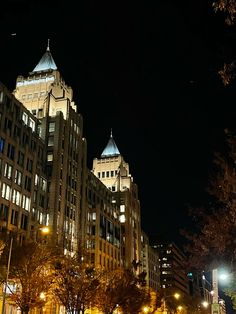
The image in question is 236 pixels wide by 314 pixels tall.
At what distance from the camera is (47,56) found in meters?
111

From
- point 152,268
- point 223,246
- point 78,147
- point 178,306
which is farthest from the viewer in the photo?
point 152,268

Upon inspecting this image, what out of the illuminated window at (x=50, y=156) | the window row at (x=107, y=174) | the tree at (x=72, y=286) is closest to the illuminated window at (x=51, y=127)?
the illuminated window at (x=50, y=156)

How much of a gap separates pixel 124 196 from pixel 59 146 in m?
51.7

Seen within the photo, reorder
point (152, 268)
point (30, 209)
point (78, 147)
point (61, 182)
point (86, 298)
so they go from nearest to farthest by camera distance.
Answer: point (86, 298) < point (30, 209) < point (61, 182) < point (78, 147) < point (152, 268)

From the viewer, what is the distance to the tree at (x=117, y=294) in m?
58.4

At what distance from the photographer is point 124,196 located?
139625 mm

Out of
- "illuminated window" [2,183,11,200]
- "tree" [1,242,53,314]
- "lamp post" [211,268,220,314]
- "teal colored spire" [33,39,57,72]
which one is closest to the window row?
"teal colored spire" [33,39,57,72]

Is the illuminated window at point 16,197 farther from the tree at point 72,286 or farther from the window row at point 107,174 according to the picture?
the window row at point 107,174

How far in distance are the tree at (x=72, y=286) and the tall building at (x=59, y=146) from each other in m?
31.6

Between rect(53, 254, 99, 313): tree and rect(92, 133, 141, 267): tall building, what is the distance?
78951mm

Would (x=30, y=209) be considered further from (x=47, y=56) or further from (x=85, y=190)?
(x=47, y=56)

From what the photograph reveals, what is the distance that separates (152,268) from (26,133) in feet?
353

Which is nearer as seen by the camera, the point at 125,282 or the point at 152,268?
the point at 125,282

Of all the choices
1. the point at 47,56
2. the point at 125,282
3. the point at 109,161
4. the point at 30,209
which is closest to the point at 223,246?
the point at 125,282
